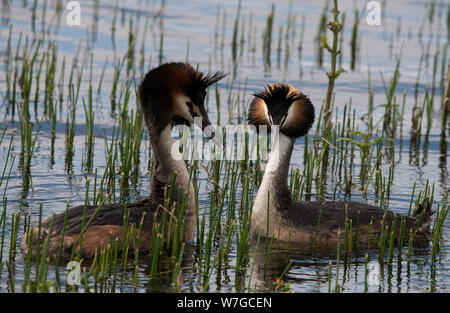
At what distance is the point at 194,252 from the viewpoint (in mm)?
7688

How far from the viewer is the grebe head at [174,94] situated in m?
7.85

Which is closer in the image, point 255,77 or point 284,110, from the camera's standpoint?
point 284,110

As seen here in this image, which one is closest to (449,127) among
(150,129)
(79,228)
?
(150,129)

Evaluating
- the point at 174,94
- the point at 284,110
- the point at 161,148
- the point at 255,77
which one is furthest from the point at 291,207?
the point at 255,77

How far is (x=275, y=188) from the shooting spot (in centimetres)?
848

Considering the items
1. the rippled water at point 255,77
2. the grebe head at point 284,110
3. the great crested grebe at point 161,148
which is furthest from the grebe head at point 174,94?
the rippled water at point 255,77

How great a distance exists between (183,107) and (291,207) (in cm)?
157

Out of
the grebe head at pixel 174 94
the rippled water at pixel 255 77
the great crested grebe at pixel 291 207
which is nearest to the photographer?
the rippled water at pixel 255 77

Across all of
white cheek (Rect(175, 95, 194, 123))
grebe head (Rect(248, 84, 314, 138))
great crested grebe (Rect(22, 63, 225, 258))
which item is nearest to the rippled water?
great crested grebe (Rect(22, 63, 225, 258))

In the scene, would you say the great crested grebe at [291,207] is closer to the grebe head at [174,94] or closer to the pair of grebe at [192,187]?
the pair of grebe at [192,187]

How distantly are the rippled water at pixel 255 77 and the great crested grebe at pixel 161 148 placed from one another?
52cm

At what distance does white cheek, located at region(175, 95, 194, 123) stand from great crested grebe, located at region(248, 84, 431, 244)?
0.85 metres

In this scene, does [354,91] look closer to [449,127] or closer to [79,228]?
[449,127]

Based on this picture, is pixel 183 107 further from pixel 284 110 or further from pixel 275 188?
pixel 275 188
